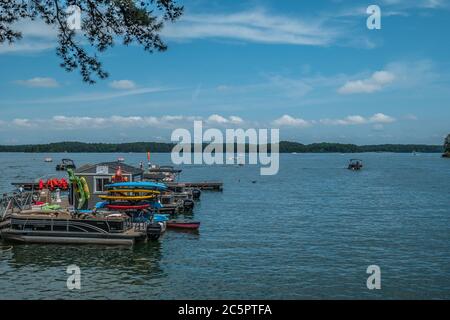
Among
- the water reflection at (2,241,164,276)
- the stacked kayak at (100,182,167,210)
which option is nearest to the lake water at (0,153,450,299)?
the water reflection at (2,241,164,276)

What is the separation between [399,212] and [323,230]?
648 inches

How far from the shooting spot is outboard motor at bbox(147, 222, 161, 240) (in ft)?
110

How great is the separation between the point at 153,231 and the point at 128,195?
250 inches

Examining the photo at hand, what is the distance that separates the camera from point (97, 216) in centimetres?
3312

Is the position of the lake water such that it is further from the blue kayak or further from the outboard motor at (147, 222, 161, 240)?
the blue kayak

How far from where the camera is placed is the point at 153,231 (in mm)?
33469

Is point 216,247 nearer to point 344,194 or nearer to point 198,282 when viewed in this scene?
point 198,282

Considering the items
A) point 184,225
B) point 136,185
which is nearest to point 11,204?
point 136,185

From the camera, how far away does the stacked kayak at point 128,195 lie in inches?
1476

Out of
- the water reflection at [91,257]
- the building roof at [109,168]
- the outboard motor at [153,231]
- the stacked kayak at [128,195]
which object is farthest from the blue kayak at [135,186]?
the water reflection at [91,257]

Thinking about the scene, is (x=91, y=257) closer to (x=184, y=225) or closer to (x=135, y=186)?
(x=135, y=186)

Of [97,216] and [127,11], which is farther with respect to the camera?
[97,216]
